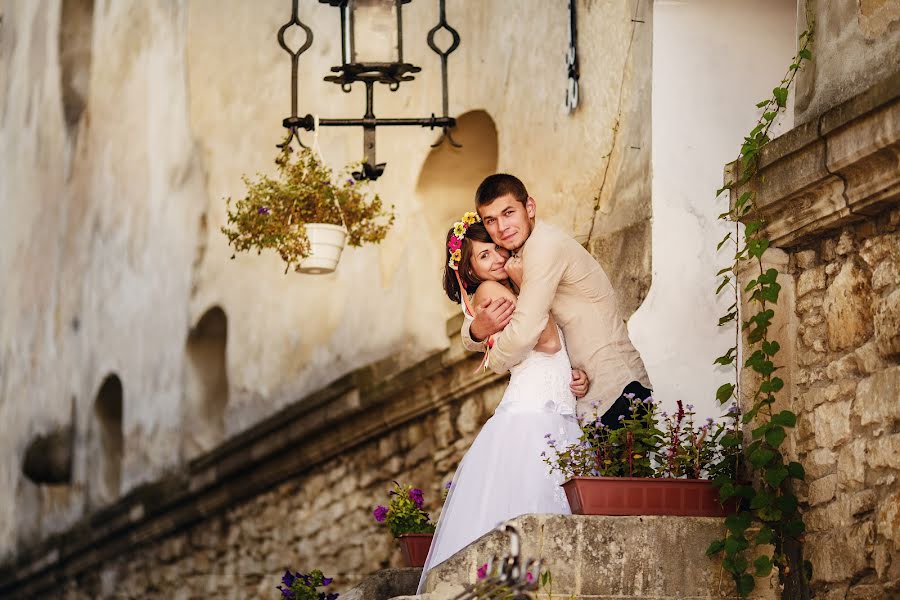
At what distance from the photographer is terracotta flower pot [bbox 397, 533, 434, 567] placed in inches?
254

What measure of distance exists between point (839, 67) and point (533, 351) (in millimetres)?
1487

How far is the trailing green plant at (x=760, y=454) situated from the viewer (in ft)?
15.0

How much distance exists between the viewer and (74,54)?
663 inches

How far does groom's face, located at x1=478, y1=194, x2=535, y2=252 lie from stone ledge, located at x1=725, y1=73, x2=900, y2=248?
795mm

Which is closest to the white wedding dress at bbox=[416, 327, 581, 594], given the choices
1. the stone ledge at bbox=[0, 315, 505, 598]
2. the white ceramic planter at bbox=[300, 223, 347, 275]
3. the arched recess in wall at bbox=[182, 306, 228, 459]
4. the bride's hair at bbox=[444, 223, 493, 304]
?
the bride's hair at bbox=[444, 223, 493, 304]

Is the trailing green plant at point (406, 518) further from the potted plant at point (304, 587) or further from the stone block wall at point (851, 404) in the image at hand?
the stone block wall at point (851, 404)

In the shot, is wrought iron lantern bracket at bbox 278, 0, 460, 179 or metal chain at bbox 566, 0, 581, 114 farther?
wrought iron lantern bracket at bbox 278, 0, 460, 179

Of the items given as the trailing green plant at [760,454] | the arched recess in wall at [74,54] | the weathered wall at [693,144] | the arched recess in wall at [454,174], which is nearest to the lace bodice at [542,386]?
the trailing green plant at [760,454]

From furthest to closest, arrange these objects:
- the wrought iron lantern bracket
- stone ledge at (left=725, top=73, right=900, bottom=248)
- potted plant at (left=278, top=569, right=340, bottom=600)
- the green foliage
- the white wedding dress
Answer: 1. the wrought iron lantern bracket
2. potted plant at (left=278, top=569, right=340, bottom=600)
3. the white wedding dress
4. the green foliage
5. stone ledge at (left=725, top=73, right=900, bottom=248)

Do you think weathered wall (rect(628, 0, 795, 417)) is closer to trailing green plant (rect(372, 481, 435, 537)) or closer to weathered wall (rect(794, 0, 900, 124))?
trailing green plant (rect(372, 481, 435, 537))

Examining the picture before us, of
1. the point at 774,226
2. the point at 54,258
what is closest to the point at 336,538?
the point at 774,226

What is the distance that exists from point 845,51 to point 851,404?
1139 millimetres

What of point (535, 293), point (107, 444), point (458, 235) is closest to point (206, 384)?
point (107, 444)

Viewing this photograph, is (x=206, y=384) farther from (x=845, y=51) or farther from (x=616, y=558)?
(x=845, y=51)
